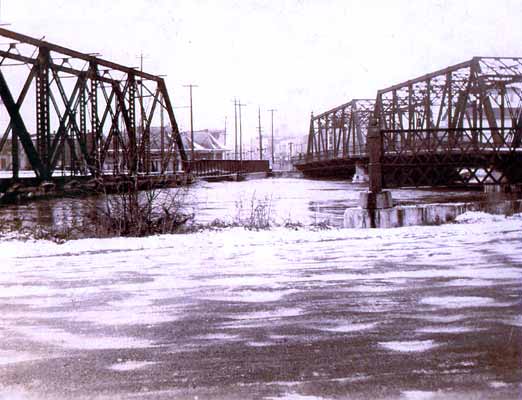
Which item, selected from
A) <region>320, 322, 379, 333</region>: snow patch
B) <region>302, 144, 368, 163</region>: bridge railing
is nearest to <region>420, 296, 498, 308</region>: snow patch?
<region>320, 322, 379, 333</region>: snow patch

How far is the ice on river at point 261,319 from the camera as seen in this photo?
3.59 m

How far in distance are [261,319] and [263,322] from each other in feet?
0.24

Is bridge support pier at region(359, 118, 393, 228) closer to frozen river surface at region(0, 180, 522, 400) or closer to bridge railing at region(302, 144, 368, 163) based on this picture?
frozen river surface at region(0, 180, 522, 400)

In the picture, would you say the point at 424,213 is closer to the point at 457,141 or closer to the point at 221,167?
the point at 457,141

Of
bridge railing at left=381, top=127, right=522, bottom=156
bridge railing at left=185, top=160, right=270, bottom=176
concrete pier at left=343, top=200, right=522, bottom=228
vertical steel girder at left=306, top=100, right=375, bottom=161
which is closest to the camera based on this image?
concrete pier at left=343, top=200, right=522, bottom=228

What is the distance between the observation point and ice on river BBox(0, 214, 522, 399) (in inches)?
141

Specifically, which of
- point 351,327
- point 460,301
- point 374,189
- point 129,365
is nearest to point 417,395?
point 351,327

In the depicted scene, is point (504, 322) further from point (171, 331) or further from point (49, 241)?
point (49, 241)

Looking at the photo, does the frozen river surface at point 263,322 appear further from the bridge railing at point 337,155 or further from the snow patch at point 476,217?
the bridge railing at point 337,155

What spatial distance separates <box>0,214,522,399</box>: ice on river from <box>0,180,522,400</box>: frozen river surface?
2 centimetres

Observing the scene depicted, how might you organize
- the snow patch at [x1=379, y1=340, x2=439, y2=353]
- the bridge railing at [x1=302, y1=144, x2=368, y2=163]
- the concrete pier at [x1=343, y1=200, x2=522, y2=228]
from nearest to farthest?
1. the snow patch at [x1=379, y1=340, x2=439, y2=353]
2. the concrete pier at [x1=343, y1=200, x2=522, y2=228]
3. the bridge railing at [x1=302, y1=144, x2=368, y2=163]

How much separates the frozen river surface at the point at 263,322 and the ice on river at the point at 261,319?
0.02 m

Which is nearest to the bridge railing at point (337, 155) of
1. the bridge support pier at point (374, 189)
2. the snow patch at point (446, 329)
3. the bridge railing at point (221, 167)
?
the bridge railing at point (221, 167)

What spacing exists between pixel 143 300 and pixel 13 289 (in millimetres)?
1529
